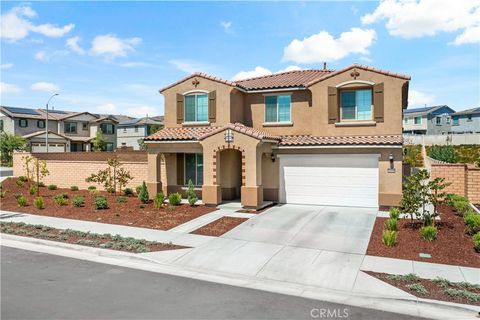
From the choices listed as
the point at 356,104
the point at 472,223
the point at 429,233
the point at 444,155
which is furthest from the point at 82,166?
the point at 444,155

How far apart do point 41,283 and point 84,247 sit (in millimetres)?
2918

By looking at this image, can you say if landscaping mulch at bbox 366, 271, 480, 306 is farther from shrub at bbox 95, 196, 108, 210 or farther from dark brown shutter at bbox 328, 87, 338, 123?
shrub at bbox 95, 196, 108, 210

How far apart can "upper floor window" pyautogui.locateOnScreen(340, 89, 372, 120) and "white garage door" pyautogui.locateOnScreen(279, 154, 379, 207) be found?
234cm

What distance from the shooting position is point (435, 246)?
1129 cm

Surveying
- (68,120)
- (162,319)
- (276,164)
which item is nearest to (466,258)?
(162,319)

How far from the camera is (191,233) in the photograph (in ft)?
43.9

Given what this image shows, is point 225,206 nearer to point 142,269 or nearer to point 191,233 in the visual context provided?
point 191,233

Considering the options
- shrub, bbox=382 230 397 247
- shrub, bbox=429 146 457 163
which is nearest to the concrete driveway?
shrub, bbox=382 230 397 247

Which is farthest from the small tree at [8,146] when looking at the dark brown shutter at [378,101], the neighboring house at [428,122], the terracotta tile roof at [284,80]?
the neighboring house at [428,122]

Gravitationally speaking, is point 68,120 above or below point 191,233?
above

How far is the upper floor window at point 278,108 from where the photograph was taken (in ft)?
67.4

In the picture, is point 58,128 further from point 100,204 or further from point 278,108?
point 278,108

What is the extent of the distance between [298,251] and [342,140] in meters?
8.51

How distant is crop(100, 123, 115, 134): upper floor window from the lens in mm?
60850
